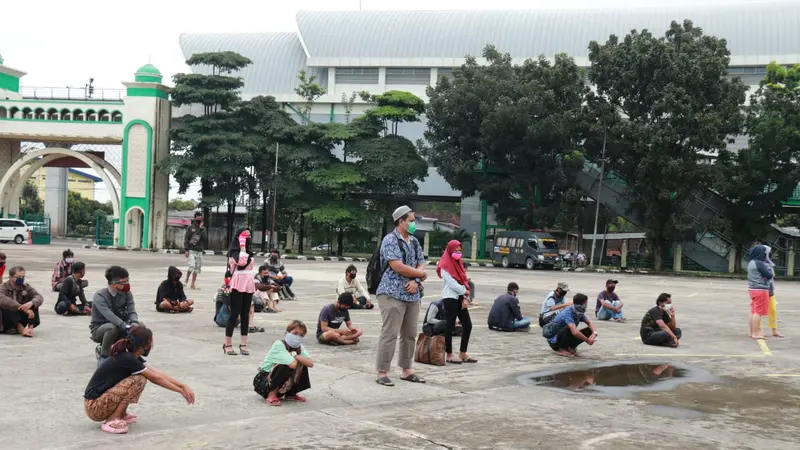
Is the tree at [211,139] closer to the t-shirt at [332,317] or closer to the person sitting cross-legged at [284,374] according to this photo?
the t-shirt at [332,317]

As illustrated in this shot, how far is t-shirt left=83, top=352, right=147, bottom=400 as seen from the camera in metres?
6.73

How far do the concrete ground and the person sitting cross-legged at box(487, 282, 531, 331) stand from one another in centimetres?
61

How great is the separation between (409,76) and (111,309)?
5633 centimetres

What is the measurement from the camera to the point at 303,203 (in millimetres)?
50719

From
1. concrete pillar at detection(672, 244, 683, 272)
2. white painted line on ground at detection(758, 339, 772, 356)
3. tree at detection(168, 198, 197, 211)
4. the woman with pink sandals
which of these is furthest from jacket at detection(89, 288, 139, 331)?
tree at detection(168, 198, 197, 211)

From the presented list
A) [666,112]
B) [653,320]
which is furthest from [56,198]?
[653,320]

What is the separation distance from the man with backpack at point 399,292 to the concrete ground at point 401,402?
0.37 m

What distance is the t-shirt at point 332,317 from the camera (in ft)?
40.3

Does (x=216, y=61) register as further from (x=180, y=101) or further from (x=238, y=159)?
(x=238, y=159)

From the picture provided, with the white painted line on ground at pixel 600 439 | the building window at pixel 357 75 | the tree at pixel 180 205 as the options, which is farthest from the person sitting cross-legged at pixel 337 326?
the tree at pixel 180 205

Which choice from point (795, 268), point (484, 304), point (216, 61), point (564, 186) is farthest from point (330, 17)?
point (484, 304)

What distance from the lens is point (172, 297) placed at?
51.1ft

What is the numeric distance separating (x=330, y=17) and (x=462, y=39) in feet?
36.3

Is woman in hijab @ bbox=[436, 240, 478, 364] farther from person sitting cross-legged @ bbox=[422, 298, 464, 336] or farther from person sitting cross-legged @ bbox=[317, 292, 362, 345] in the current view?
person sitting cross-legged @ bbox=[317, 292, 362, 345]
